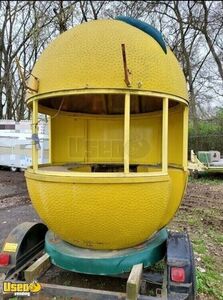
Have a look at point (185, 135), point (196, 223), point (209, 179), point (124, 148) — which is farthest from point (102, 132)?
point (209, 179)

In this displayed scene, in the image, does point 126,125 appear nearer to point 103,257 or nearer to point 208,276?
point 103,257

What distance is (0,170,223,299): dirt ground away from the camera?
391cm

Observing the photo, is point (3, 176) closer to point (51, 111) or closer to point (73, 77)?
point (51, 111)

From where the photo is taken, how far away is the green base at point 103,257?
3180 mm

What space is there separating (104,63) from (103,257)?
1.92 metres

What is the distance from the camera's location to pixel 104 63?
3045 mm

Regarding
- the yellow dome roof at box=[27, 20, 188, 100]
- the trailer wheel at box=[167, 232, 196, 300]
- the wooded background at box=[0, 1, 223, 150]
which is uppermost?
the wooded background at box=[0, 1, 223, 150]

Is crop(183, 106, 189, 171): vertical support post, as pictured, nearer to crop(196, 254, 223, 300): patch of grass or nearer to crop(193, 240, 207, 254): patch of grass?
crop(196, 254, 223, 300): patch of grass

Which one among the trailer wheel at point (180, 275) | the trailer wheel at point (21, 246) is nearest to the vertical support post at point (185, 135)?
the trailer wheel at point (180, 275)

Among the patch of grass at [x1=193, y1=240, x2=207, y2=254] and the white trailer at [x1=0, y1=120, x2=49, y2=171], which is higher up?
the white trailer at [x1=0, y1=120, x2=49, y2=171]

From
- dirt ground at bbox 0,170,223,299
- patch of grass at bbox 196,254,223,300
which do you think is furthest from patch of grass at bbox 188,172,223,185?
patch of grass at bbox 196,254,223,300

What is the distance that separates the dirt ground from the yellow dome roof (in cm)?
233

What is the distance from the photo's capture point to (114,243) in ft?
10.7

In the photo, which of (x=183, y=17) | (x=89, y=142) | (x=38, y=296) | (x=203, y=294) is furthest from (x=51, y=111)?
(x=183, y=17)
